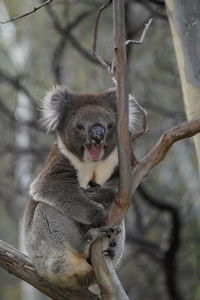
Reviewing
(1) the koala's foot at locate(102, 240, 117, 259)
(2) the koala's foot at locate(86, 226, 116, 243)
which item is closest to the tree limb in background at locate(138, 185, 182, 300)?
(1) the koala's foot at locate(102, 240, 117, 259)

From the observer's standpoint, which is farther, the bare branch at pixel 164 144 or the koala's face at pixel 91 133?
the koala's face at pixel 91 133

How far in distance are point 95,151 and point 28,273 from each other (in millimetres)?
917

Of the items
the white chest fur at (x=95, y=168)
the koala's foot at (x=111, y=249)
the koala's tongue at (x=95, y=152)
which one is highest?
the koala's tongue at (x=95, y=152)

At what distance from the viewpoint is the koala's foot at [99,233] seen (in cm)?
402

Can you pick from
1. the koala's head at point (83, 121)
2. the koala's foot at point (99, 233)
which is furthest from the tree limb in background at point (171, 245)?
the koala's foot at point (99, 233)

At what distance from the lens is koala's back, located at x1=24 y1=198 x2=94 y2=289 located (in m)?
4.35

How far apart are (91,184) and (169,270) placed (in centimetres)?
455

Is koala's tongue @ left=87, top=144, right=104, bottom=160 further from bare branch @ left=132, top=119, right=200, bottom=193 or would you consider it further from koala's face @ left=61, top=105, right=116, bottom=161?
bare branch @ left=132, top=119, right=200, bottom=193

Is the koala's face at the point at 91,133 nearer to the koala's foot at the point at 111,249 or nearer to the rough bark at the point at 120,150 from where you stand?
the koala's foot at the point at 111,249

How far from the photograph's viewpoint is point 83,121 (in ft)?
15.0

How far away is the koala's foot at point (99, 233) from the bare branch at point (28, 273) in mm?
415

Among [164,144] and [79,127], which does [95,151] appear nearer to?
[79,127]

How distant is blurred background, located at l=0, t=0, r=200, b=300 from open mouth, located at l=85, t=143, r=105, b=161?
3658mm

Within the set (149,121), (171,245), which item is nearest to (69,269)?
(171,245)
